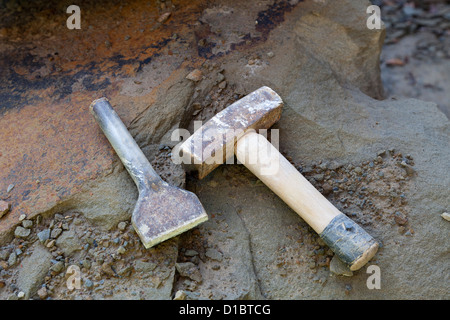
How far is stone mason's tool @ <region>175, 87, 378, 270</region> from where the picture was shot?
208cm

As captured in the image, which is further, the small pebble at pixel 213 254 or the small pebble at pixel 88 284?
the small pebble at pixel 213 254

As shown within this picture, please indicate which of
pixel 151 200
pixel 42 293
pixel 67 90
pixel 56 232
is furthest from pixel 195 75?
pixel 42 293

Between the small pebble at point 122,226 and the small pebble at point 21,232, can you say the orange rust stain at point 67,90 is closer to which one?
the small pebble at point 21,232

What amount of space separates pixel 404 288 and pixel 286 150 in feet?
2.90

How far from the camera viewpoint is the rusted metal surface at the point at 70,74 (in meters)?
2.35

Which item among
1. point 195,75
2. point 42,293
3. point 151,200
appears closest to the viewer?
point 42,293

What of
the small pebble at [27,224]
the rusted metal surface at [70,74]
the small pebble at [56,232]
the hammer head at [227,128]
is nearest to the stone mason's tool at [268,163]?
the hammer head at [227,128]

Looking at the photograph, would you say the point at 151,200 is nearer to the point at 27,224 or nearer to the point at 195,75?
the point at 27,224

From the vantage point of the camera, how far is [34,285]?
6.79ft

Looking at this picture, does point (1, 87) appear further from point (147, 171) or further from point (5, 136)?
point (147, 171)

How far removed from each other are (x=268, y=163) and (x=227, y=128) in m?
0.27

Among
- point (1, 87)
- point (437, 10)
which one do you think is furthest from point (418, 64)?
point (1, 87)

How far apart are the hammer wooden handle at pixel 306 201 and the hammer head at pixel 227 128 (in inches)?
2.5

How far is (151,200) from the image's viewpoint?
2.15 m
